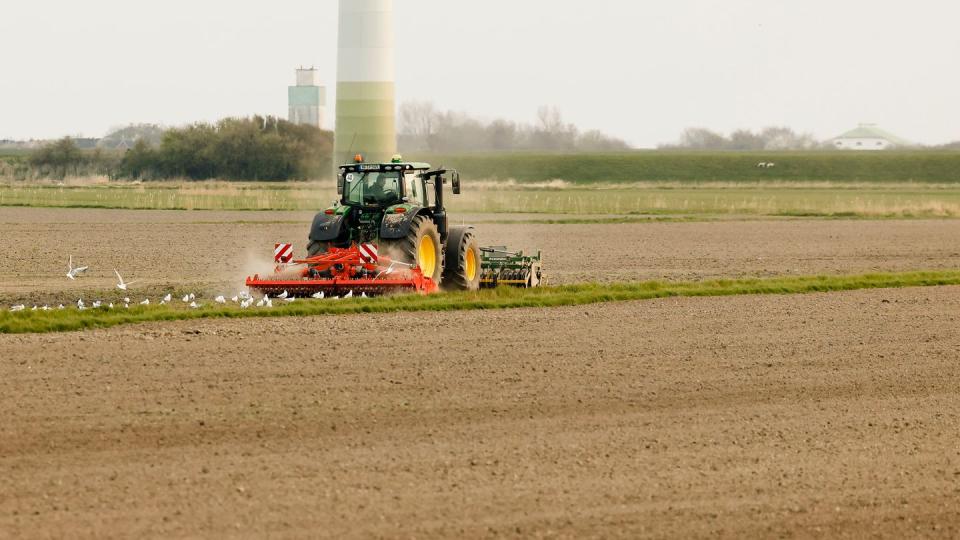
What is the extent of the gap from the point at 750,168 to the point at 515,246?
98472 millimetres

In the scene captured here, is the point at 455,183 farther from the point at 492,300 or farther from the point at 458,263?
the point at 492,300

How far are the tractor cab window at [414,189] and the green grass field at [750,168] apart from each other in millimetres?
90193

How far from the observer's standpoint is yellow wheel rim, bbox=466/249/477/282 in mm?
24828

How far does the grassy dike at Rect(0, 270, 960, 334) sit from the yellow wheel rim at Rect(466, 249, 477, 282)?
48.9 inches

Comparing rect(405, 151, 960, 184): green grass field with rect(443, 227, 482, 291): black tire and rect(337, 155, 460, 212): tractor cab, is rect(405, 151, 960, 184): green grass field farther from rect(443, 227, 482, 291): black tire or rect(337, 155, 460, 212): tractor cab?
rect(337, 155, 460, 212): tractor cab

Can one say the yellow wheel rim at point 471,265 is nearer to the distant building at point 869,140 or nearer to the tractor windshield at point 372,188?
the tractor windshield at point 372,188

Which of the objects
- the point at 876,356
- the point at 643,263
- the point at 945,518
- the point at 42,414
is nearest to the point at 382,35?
the point at 643,263

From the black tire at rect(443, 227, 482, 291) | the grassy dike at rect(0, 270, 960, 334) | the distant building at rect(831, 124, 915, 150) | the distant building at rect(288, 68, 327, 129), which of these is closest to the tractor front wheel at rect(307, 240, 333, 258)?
the grassy dike at rect(0, 270, 960, 334)

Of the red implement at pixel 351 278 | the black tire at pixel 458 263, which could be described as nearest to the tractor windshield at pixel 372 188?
the black tire at pixel 458 263

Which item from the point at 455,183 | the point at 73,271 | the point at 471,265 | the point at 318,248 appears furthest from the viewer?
the point at 73,271

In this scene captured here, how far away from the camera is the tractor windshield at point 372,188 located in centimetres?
2408

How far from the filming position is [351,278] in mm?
22500

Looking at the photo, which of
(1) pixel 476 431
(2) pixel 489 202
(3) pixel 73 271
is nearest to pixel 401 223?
(3) pixel 73 271

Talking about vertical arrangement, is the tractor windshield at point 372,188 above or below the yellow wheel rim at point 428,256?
above
